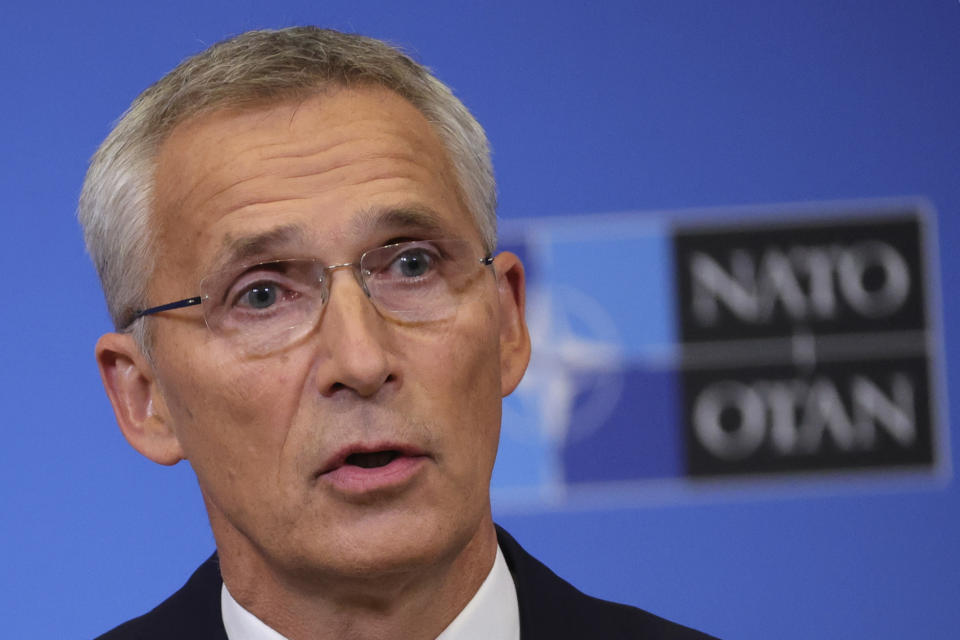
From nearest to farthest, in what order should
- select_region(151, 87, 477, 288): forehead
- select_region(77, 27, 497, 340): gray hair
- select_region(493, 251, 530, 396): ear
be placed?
select_region(151, 87, 477, 288): forehead → select_region(77, 27, 497, 340): gray hair → select_region(493, 251, 530, 396): ear

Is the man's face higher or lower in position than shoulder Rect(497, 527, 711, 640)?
higher

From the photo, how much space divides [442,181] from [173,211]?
31 centimetres

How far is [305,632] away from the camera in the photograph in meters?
1.58

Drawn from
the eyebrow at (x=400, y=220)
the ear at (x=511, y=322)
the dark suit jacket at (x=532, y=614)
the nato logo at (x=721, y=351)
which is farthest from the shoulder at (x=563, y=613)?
the nato logo at (x=721, y=351)

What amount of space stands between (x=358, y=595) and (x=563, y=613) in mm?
321

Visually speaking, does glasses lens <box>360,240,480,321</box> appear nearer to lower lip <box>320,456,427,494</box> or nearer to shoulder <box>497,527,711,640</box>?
lower lip <box>320,456,427,494</box>

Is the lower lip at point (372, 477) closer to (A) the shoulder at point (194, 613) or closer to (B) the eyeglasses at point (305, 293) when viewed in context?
(B) the eyeglasses at point (305, 293)

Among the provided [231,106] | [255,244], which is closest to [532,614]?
[255,244]

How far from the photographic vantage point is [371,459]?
4.78 ft

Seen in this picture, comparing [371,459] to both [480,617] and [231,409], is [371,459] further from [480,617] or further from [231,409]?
[480,617]

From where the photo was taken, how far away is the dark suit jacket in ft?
5.64

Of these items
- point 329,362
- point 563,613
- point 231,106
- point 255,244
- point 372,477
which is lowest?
point 563,613

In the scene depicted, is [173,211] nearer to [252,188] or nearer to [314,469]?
[252,188]

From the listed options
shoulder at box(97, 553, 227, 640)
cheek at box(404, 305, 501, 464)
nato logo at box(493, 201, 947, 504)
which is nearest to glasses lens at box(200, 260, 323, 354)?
cheek at box(404, 305, 501, 464)
